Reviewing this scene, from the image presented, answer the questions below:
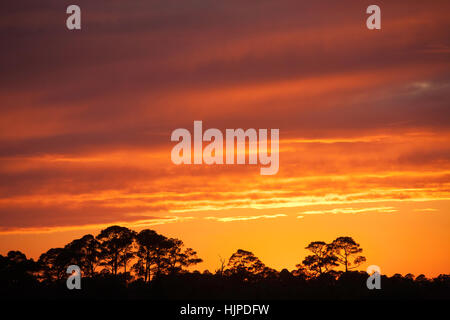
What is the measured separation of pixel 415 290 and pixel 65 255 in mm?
61603

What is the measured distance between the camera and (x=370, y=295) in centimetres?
12381

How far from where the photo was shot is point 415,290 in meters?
Answer: 131

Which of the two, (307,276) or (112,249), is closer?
(112,249)
